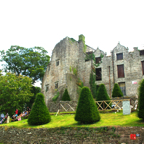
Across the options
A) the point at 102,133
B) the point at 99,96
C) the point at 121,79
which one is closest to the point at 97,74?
the point at 121,79

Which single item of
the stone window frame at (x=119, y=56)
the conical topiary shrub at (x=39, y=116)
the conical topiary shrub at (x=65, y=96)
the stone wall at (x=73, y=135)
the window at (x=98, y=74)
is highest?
the stone window frame at (x=119, y=56)

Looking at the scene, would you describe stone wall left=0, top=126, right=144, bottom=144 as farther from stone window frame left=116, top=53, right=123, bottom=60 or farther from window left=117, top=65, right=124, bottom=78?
stone window frame left=116, top=53, right=123, bottom=60

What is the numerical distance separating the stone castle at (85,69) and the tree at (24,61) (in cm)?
437

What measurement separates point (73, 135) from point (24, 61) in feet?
94.7

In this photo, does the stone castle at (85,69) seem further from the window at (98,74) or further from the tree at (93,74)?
the tree at (93,74)

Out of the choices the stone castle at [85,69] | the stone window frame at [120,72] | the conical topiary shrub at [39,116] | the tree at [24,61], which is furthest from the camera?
the tree at [24,61]

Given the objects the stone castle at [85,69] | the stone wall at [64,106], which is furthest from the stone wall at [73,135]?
the stone castle at [85,69]

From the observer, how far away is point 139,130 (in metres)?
10.4

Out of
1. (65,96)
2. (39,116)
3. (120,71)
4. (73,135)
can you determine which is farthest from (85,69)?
(73,135)

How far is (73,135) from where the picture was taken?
41.2ft

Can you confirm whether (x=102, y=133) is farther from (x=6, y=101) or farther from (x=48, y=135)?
(x=6, y=101)

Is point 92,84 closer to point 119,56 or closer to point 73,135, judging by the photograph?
point 119,56

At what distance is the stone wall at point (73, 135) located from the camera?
35.2ft

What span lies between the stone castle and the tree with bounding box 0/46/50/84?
4370 mm
